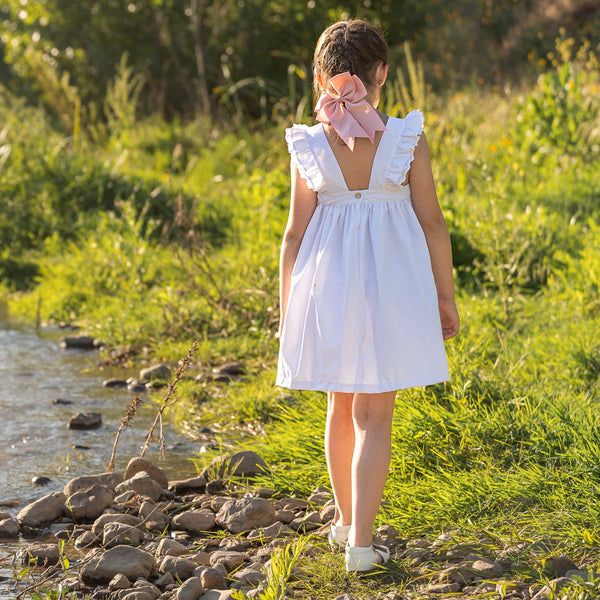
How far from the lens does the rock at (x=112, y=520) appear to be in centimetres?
296

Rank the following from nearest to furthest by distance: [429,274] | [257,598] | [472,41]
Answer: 1. [257,598]
2. [429,274]
3. [472,41]

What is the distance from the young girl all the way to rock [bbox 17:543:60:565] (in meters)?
0.89

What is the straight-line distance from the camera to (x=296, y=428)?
3.61m

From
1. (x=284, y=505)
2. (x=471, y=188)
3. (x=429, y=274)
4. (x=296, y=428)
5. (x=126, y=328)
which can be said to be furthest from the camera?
(x=471, y=188)

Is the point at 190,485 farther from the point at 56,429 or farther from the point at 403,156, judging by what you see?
the point at 403,156

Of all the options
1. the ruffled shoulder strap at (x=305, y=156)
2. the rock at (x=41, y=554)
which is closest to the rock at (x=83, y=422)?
the rock at (x=41, y=554)

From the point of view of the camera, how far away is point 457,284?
5.54 m

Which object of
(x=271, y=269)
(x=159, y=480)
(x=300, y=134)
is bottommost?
(x=159, y=480)

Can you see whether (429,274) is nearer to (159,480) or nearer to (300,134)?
(300,134)

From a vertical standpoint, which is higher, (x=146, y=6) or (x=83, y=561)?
(x=146, y=6)

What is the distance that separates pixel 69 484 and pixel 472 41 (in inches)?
582

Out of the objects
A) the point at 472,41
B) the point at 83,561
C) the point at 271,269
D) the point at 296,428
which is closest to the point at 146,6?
the point at 472,41

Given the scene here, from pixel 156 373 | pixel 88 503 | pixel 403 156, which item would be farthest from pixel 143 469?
pixel 403 156

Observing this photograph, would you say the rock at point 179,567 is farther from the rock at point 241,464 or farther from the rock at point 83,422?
the rock at point 83,422
